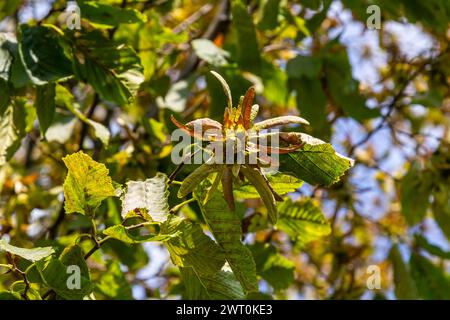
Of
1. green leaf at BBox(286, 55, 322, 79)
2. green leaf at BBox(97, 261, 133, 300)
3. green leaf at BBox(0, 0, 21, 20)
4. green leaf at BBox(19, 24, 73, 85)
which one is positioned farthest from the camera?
green leaf at BBox(286, 55, 322, 79)

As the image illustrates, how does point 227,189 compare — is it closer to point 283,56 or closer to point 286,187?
point 286,187

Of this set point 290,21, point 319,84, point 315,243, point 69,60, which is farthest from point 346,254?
point 69,60

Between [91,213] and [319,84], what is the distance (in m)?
1.27

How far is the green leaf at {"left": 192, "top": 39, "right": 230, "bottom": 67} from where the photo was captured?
220cm

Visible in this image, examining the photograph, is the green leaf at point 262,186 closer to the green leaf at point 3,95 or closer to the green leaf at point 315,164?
the green leaf at point 315,164

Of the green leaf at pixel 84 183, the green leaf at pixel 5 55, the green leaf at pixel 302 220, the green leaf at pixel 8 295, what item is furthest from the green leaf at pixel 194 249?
the green leaf at pixel 5 55

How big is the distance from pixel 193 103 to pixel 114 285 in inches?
46.1

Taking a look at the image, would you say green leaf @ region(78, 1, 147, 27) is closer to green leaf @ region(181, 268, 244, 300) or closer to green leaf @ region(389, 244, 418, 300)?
green leaf @ region(181, 268, 244, 300)

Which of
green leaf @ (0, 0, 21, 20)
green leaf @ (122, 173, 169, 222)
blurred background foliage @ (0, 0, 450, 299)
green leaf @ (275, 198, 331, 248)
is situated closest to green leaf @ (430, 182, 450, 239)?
blurred background foliage @ (0, 0, 450, 299)

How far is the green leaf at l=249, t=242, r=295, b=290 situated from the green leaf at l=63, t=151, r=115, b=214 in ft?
2.49

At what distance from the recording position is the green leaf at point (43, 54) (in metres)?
1.63

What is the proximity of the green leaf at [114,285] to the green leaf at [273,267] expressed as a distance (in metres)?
0.35

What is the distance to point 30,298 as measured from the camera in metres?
1.24
